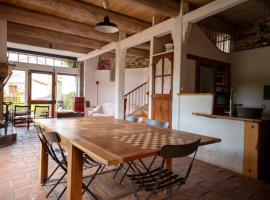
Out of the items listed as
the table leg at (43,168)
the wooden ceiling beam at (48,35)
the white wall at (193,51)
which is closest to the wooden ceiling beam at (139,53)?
the wooden ceiling beam at (48,35)

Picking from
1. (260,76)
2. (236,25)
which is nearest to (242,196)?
(260,76)

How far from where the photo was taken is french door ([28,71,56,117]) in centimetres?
746

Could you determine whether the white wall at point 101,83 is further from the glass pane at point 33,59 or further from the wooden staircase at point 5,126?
the wooden staircase at point 5,126

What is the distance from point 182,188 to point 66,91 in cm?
715

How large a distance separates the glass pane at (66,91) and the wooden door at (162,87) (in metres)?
4.72

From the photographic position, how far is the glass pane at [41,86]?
24.8 feet

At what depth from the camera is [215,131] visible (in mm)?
3361

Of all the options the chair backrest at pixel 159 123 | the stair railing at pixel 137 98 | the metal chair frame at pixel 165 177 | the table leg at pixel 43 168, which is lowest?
the table leg at pixel 43 168

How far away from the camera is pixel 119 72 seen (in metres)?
6.09

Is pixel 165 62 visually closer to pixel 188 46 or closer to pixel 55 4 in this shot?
pixel 188 46

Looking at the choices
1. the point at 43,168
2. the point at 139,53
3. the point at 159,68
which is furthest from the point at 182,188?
the point at 139,53

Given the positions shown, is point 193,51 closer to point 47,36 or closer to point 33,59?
point 47,36

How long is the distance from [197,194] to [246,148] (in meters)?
1.18

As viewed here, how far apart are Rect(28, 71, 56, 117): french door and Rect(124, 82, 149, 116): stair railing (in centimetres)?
320
